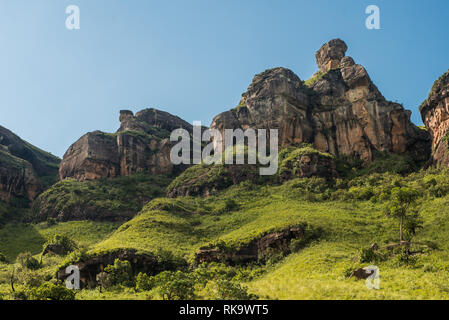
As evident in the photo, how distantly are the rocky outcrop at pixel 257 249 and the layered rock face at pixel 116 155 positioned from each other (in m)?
57.5

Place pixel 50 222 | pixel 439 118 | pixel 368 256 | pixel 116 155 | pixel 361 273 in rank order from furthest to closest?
1. pixel 116 155
2. pixel 50 222
3. pixel 439 118
4. pixel 368 256
5. pixel 361 273

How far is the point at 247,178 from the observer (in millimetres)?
78062

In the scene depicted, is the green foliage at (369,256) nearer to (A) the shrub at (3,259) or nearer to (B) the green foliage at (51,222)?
(A) the shrub at (3,259)

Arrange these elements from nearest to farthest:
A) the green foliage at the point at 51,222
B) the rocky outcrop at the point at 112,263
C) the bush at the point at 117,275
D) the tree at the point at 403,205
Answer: the tree at the point at 403,205 < the bush at the point at 117,275 < the rocky outcrop at the point at 112,263 < the green foliage at the point at 51,222

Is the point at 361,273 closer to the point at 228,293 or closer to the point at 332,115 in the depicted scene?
the point at 228,293

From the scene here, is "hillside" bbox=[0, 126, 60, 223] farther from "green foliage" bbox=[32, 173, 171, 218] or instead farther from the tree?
the tree

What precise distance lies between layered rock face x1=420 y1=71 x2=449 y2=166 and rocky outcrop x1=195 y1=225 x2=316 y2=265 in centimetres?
3877

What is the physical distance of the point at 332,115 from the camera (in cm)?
9175

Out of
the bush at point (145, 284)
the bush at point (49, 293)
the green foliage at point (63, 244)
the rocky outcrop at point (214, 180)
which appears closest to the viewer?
the bush at point (49, 293)

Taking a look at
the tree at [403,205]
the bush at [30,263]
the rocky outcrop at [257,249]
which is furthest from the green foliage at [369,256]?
the bush at [30,263]

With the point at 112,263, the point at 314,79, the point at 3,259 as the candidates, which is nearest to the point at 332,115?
the point at 314,79

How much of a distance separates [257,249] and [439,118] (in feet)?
170

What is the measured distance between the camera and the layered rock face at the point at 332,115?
83.6 metres
